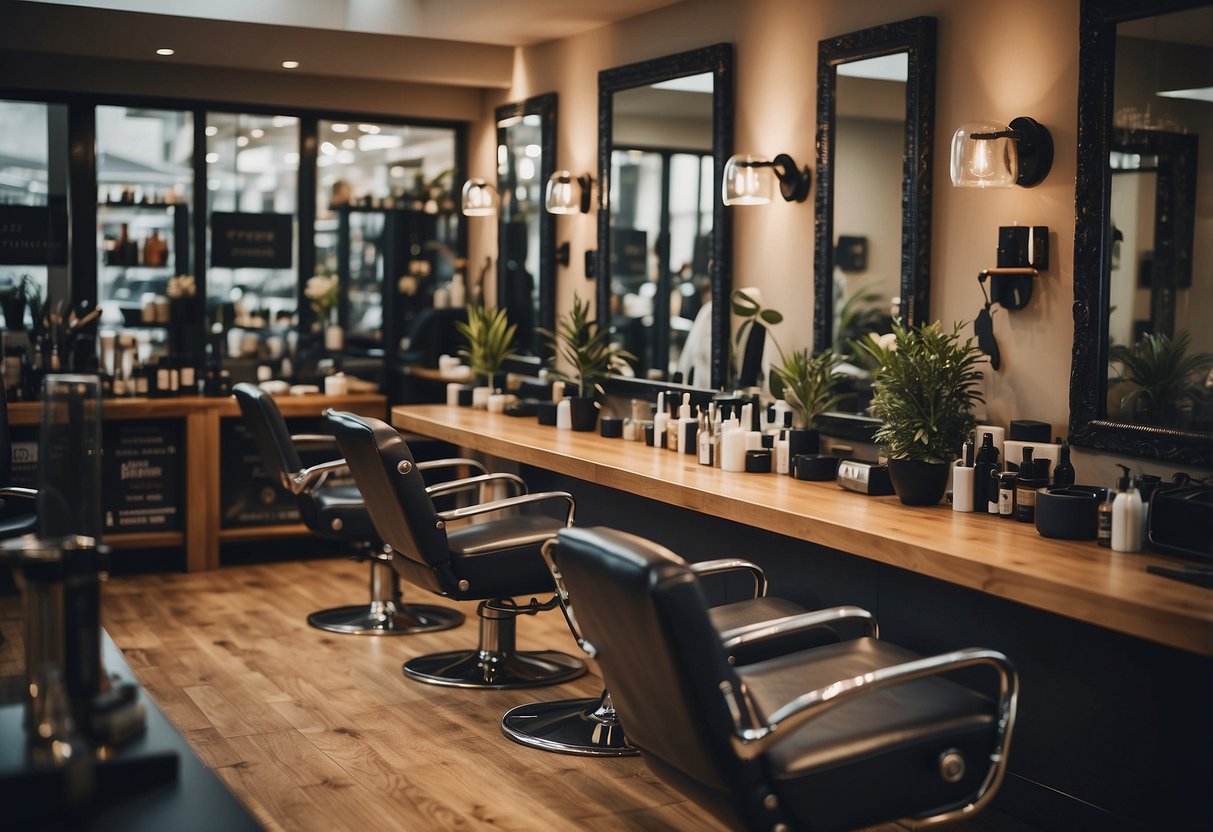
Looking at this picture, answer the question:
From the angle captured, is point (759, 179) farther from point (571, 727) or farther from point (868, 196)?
point (571, 727)

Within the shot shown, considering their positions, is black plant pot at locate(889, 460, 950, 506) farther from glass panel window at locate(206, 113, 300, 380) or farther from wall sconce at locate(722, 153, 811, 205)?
glass panel window at locate(206, 113, 300, 380)

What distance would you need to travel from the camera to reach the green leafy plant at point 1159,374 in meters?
3.15

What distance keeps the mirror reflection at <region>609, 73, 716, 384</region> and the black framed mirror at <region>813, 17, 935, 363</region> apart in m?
0.74

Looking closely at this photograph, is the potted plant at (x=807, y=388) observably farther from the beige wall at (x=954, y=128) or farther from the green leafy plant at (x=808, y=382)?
the beige wall at (x=954, y=128)

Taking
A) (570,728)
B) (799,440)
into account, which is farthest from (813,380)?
(570,728)

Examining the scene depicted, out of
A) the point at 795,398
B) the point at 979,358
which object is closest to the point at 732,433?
the point at 795,398

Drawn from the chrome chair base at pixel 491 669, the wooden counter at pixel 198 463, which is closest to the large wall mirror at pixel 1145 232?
the chrome chair base at pixel 491 669

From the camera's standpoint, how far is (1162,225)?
3207mm

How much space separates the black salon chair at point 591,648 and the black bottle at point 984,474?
1.55ft

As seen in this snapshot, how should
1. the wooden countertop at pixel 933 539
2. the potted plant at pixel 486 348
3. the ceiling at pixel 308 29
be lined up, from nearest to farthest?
the wooden countertop at pixel 933 539 → the ceiling at pixel 308 29 → the potted plant at pixel 486 348

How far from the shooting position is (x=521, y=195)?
6.50m

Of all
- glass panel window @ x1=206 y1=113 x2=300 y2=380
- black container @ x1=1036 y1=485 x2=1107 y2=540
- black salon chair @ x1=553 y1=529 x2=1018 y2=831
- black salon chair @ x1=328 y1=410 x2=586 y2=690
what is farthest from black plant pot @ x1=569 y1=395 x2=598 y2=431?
black salon chair @ x1=553 y1=529 x2=1018 y2=831

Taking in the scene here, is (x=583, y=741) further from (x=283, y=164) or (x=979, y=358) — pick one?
(x=283, y=164)

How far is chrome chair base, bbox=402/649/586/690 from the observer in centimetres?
459
